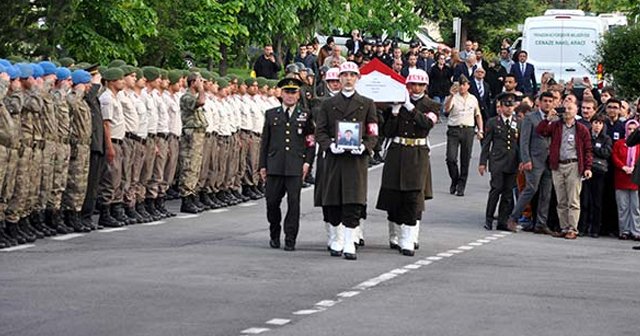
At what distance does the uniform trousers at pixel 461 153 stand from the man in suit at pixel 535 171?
4.83m

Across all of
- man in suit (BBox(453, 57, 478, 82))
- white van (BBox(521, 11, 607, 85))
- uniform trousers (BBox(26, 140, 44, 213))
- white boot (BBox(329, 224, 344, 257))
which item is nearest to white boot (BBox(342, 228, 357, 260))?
white boot (BBox(329, 224, 344, 257))

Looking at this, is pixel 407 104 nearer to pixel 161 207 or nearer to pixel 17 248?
pixel 17 248

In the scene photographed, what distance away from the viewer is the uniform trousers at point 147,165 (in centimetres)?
2331

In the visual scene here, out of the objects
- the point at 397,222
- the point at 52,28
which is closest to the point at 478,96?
the point at 52,28

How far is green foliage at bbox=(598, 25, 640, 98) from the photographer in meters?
34.7

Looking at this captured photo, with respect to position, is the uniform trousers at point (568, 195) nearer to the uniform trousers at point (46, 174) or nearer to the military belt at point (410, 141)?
the military belt at point (410, 141)

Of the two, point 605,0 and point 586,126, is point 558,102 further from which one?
point 605,0

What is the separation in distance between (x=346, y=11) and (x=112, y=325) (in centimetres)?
3656

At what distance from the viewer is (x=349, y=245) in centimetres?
1847

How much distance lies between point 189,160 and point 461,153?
6672 mm

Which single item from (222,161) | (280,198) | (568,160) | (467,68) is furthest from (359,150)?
(467,68)

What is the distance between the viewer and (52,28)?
89.6ft

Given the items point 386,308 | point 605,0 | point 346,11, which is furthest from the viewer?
point 605,0

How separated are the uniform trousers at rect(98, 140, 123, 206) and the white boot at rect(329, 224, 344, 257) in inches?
172
